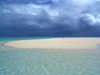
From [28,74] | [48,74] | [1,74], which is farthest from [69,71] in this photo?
[1,74]

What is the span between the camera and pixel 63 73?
3697 mm

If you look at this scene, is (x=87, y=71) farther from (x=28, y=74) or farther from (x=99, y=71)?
(x=28, y=74)

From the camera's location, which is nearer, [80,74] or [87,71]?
[80,74]

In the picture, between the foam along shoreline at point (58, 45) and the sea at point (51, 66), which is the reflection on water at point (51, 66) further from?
the foam along shoreline at point (58, 45)

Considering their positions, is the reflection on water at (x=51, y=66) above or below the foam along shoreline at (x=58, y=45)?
below

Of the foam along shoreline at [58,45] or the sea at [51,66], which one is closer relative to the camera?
the sea at [51,66]

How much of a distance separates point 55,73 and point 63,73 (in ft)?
1.07

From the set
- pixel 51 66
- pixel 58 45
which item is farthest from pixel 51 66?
pixel 58 45

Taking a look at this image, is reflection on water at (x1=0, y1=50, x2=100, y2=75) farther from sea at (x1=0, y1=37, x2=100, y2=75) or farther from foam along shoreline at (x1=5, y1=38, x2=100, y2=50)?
foam along shoreline at (x1=5, y1=38, x2=100, y2=50)

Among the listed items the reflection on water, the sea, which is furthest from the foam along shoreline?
the reflection on water

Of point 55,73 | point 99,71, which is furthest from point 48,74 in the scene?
point 99,71

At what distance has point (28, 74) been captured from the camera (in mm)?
3641

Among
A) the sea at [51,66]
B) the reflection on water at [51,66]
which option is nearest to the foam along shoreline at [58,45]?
the sea at [51,66]

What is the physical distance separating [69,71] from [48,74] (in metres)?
0.92
